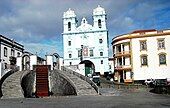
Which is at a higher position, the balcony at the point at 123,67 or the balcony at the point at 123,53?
the balcony at the point at 123,53

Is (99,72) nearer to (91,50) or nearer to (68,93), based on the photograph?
(91,50)

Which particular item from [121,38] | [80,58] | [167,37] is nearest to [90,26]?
[80,58]

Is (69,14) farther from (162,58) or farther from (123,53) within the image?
(162,58)

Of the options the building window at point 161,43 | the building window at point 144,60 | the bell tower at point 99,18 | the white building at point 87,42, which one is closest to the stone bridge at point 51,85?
the building window at point 144,60

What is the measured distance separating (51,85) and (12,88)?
8.89 meters

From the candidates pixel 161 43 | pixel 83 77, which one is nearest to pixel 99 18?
pixel 161 43

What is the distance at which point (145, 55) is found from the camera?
5900cm

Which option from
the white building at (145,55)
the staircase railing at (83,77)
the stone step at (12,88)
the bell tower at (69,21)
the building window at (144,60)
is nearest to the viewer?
the stone step at (12,88)

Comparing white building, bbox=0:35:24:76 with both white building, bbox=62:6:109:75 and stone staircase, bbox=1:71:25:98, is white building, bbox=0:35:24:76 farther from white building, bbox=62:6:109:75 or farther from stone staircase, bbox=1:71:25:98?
white building, bbox=62:6:109:75

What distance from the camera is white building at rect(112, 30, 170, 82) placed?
58.0 metres

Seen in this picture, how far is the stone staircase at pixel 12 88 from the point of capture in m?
32.8

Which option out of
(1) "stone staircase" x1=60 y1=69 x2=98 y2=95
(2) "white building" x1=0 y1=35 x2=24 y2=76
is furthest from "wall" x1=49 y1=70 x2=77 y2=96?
(2) "white building" x1=0 y1=35 x2=24 y2=76

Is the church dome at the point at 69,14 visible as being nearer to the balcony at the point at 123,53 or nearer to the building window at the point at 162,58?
the balcony at the point at 123,53

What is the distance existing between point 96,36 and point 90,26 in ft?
10.6
